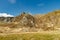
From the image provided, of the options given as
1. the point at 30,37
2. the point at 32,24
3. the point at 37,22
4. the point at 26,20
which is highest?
the point at 26,20

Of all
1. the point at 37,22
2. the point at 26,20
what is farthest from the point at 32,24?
the point at 37,22

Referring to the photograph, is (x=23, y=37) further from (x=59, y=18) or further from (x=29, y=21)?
(x=59, y=18)

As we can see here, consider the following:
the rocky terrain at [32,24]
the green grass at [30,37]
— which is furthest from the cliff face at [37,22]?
the green grass at [30,37]

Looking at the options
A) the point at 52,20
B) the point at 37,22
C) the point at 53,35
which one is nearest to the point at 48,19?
the point at 52,20

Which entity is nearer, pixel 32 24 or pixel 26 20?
pixel 32 24

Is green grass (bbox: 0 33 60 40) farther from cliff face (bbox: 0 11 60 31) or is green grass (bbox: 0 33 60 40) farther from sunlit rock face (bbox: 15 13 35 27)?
sunlit rock face (bbox: 15 13 35 27)

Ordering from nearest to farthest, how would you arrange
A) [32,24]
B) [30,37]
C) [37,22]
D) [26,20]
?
[30,37] < [32,24] < [26,20] < [37,22]

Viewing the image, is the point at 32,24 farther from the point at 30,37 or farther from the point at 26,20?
the point at 30,37

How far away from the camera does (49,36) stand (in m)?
41.7

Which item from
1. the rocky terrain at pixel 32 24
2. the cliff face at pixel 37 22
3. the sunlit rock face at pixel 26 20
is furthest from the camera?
the sunlit rock face at pixel 26 20

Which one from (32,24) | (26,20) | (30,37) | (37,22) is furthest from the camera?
(37,22)

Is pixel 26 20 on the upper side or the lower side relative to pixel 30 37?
upper

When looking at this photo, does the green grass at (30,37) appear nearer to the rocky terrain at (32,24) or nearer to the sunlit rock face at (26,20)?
the rocky terrain at (32,24)

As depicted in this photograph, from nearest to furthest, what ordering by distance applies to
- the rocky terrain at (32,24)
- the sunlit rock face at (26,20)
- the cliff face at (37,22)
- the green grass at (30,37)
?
1. the green grass at (30,37)
2. the rocky terrain at (32,24)
3. the cliff face at (37,22)
4. the sunlit rock face at (26,20)
